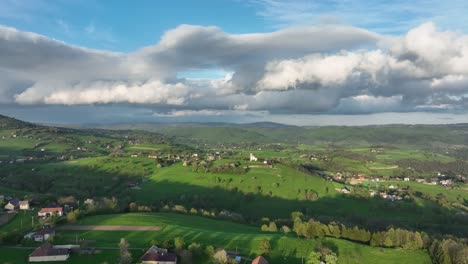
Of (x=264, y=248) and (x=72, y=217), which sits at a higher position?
(x=72, y=217)

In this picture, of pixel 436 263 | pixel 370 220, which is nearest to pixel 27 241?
pixel 436 263

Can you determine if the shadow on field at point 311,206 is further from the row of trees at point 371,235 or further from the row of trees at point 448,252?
the row of trees at point 448,252

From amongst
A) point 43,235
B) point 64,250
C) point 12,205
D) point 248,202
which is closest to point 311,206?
point 248,202

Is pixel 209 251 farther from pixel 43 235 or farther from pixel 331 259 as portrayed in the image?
pixel 43 235

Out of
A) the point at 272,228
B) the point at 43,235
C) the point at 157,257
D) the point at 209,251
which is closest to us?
the point at 157,257

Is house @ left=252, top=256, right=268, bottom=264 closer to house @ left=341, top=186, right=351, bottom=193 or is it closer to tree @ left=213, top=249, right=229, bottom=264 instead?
tree @ left=213, top=249, right=229, bottom=264

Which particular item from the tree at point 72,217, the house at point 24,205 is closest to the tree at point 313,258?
the tree at point 72,217

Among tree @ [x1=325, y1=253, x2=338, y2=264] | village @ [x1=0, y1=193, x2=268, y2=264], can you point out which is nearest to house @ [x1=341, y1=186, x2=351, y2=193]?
tree @ [x1=325, y1=253, x2=338, y2=264]
